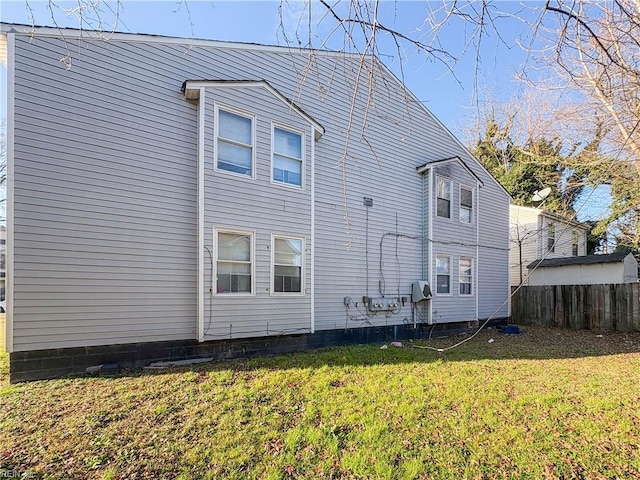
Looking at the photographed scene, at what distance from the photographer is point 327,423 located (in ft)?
12.9

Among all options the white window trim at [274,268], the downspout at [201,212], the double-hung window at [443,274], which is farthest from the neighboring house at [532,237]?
the downspout at [201,212]

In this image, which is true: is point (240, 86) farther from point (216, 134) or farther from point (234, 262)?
point (234, 262)

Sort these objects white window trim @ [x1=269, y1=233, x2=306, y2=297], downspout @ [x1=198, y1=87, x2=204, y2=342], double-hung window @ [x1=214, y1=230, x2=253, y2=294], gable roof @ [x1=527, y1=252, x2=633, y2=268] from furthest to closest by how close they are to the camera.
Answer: gable roof @ [x1=527, y1=252, x2=633, y2=268], white window trim @ [x1=269, y1=233, x2=306, y2=297], double-hung window @ [x1=214, y1=230, x2=253, y2=294], downspout @ [x1=198, y1=87, x2=204, y2=342]

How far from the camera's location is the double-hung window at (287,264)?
7590 millimetres

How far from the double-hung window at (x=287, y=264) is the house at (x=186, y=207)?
0.03 m

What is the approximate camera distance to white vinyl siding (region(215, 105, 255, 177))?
7039 mm

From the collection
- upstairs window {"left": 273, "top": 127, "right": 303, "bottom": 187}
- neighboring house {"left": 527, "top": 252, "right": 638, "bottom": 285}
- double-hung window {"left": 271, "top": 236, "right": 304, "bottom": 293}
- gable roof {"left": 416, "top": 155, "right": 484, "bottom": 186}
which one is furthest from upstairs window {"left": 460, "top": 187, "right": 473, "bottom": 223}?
double-hung window {"left": 271, "top": 236, "right": 304, "bottom": 293}

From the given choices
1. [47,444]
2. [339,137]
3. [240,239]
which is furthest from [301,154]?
[47,444]

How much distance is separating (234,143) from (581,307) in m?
12.1

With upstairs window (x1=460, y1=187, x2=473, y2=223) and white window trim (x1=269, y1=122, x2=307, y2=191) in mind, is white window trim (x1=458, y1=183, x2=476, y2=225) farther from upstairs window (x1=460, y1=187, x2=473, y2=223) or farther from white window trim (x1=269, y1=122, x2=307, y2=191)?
white window trim (x1=269, y1=122, x2=307, y2=191)

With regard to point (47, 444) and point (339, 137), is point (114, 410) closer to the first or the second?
point (47, 444)

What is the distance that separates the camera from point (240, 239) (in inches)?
285

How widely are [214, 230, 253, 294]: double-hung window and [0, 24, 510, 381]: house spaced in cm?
3

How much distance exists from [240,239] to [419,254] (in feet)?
18.5
